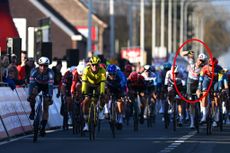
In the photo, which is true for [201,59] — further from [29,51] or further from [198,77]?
[29,51]

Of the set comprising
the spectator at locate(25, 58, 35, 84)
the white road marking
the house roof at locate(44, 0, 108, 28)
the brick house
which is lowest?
the white road marking

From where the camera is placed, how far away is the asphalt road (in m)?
21.0

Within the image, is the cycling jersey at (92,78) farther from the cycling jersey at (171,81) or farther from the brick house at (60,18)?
the brick house at (60,18)

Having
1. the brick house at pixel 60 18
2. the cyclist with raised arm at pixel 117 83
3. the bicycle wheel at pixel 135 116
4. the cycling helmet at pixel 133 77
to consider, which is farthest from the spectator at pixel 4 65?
the brick house at pixel 60 18

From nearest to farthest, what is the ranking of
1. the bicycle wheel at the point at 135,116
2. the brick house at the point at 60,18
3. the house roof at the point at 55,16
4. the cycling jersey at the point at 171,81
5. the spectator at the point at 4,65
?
the bicycle wheel at the point at 135,116, the spectator at the point at 4,65, the cycling jersey at the point at 171,81, the brick house at the point at 60,18, the house roof at the point at 55,16

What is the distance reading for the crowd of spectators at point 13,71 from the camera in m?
27.4

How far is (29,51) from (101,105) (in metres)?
14.3

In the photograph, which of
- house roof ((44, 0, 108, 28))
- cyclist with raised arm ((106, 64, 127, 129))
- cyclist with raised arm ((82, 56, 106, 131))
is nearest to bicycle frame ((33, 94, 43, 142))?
cyclist with raised arm ((82, 56, 106, 131))

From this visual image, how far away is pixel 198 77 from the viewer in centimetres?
2764

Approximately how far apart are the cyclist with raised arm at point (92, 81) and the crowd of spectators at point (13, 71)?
7.19 feet

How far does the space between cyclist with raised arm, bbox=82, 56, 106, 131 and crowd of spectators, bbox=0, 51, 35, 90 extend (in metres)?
2.19

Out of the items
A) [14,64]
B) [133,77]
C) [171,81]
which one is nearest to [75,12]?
[133,77]

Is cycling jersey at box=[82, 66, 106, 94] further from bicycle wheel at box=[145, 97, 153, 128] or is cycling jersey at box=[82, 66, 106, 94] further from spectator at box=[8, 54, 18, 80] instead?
bicycle wheel at box=[145, 97, 153, 128]

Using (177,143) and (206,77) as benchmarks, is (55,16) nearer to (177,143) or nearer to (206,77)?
(206,77)
